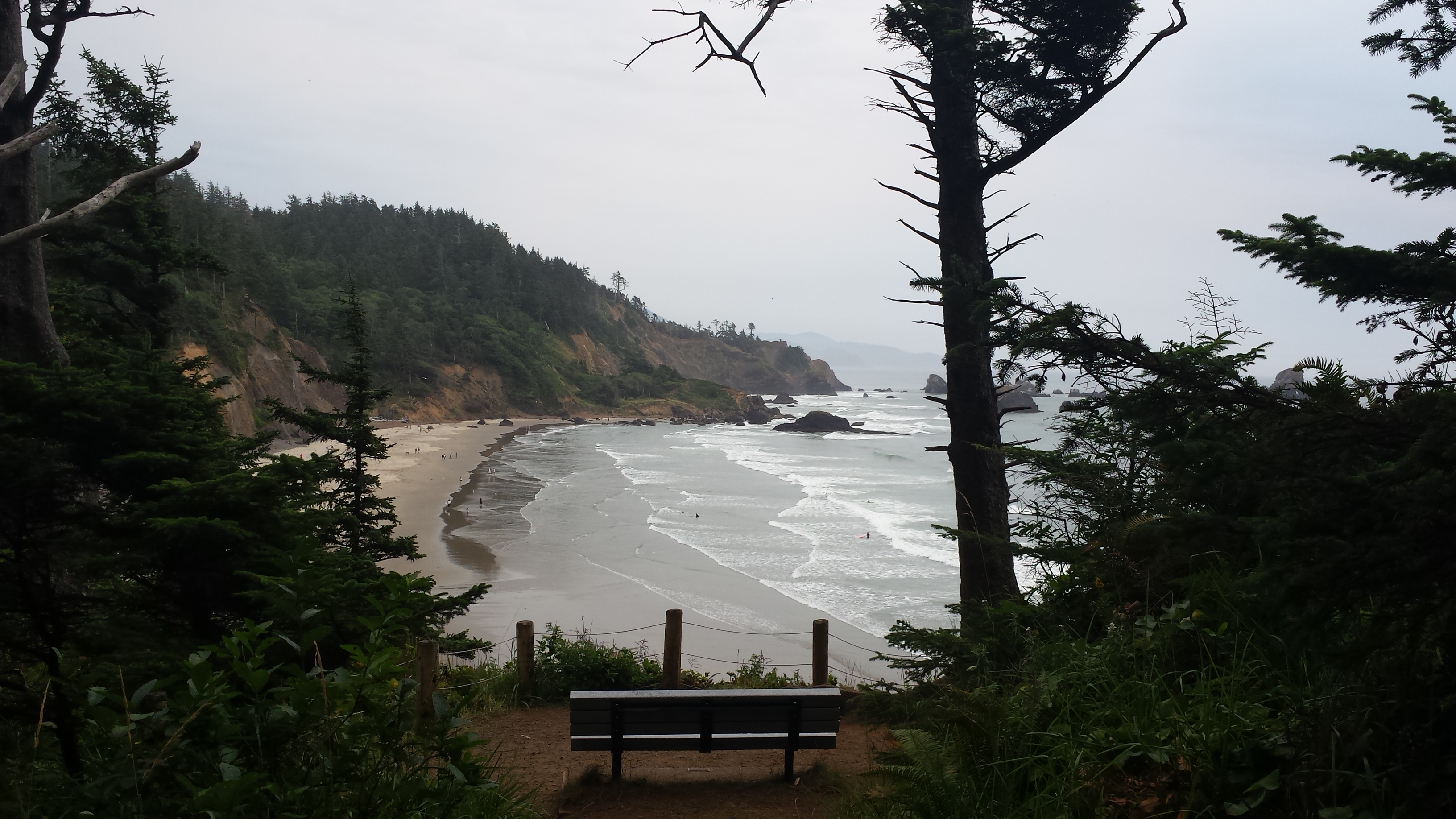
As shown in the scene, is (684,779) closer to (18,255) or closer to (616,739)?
(616,739)

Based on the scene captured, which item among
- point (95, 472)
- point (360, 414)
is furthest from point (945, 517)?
point (95, 472)

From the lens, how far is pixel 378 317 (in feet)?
233

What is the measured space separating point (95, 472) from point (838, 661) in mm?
9893

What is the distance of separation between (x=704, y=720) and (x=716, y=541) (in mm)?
17066

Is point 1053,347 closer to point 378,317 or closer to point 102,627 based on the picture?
point 102,627

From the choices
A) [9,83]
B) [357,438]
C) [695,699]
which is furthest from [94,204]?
[357,438]

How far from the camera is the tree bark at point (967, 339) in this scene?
6133 millimetres

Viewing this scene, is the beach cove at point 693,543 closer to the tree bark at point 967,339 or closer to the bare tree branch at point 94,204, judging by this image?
the tree bark at point 967,339

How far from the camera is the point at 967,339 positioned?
5.95 m

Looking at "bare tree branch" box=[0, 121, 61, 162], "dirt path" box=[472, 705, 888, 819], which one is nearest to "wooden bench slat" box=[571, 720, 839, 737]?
"dirt path" box=[472, 705, 888, 819]

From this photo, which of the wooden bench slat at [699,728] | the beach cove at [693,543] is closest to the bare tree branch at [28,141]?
the beach cove at [693,543]

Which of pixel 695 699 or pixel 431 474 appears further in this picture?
pixel 431 474

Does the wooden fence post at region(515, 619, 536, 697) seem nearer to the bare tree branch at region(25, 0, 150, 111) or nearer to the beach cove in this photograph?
the beach cove

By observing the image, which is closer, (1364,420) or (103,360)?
(1364,420)
